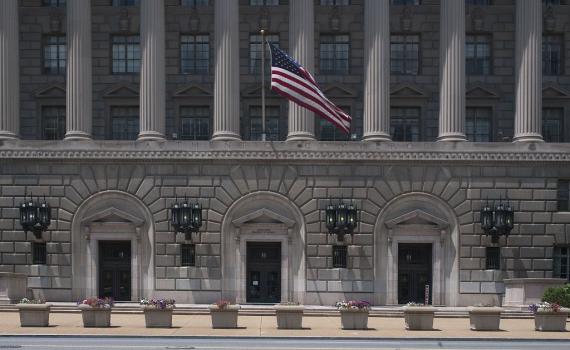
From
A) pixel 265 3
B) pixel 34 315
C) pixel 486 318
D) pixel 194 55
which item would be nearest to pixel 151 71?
pixel 194 55

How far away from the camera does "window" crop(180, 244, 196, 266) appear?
5138cm

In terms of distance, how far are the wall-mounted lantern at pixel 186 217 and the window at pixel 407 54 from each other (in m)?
16.0

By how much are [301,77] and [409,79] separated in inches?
404

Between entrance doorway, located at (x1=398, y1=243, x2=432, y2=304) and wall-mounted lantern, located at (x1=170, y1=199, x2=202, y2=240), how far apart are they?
39.6 feet

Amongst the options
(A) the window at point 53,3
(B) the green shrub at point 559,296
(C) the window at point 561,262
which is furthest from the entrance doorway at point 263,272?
(A) the window at point 53,3

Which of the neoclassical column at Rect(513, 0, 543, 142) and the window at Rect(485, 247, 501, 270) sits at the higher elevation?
the neoclassical column at Rect(513, 0, 543, 142)

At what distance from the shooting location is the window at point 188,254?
51.4m

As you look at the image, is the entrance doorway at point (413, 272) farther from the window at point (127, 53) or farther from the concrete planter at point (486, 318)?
the window at point (127, 53)

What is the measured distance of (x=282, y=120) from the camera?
56250 mm

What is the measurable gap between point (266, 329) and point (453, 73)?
68.7 ft

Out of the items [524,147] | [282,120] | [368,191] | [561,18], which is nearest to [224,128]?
[282,120]

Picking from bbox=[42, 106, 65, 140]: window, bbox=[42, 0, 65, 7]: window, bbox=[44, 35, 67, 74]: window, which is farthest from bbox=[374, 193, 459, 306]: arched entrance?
bbox=[42, 0, 65, 7]: window

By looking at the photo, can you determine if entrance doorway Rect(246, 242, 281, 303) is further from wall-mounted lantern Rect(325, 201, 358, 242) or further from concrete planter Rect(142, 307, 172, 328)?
concrete planter Rect(142, 307, 172, 328)

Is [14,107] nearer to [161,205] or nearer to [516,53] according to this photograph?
[161,205]
